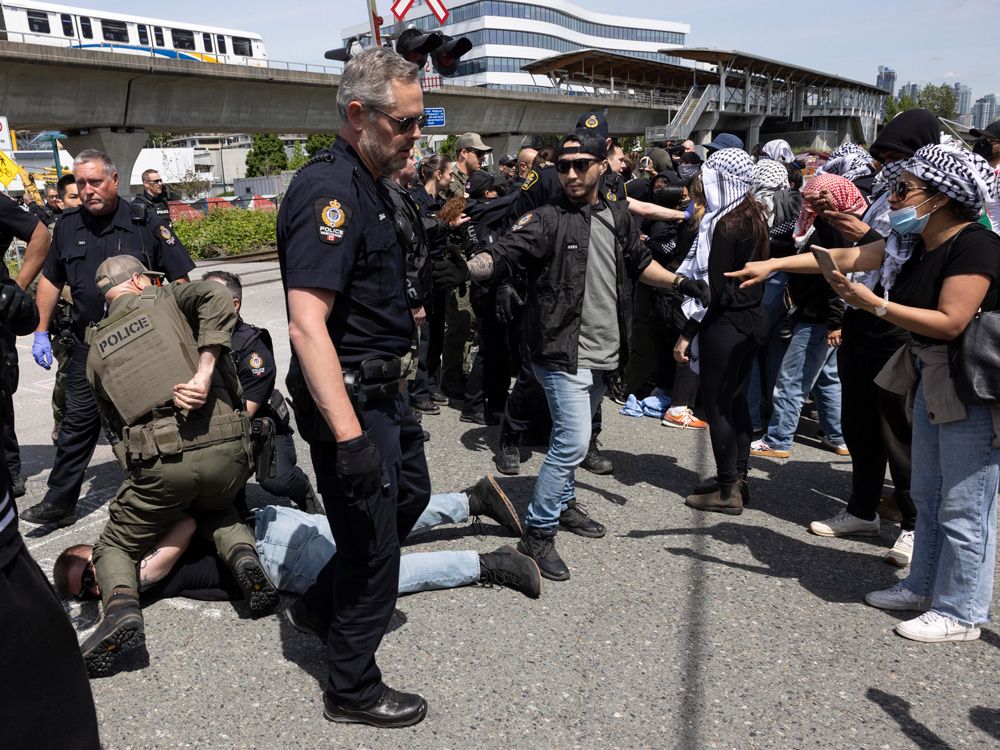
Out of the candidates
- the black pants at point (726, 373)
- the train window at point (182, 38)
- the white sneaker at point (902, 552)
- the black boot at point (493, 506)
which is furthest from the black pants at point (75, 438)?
the train window at point (182, 38)

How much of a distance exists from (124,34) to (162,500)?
37530 millimetres

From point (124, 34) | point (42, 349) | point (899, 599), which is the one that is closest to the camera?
point (899, 599)

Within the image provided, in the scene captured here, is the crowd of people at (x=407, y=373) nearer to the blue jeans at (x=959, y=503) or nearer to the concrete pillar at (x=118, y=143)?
the blue jeans at (x=959, y=503)

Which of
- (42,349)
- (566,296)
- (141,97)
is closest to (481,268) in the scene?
(566,296)

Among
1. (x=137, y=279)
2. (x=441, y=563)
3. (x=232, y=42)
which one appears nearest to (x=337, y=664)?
(x=441, y=563)

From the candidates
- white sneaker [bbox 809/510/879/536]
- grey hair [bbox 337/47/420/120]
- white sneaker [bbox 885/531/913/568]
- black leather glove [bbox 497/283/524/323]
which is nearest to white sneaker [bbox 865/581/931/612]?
white sneaker [bbox 885/531/913/568]

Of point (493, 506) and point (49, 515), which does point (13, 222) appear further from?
point (493, 506)

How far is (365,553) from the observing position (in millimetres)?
2465

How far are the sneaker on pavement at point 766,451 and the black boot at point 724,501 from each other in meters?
1.01

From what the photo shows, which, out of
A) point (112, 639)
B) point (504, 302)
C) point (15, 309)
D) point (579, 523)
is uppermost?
point (15, 309)

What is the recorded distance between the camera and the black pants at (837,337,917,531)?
3.96m

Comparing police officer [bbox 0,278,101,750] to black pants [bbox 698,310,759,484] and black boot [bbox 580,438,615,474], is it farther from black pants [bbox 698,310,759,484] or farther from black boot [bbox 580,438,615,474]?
black boot [bbox 580,438,615,474]

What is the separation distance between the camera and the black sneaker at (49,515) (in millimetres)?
4395

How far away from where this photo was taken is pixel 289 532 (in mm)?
3434
